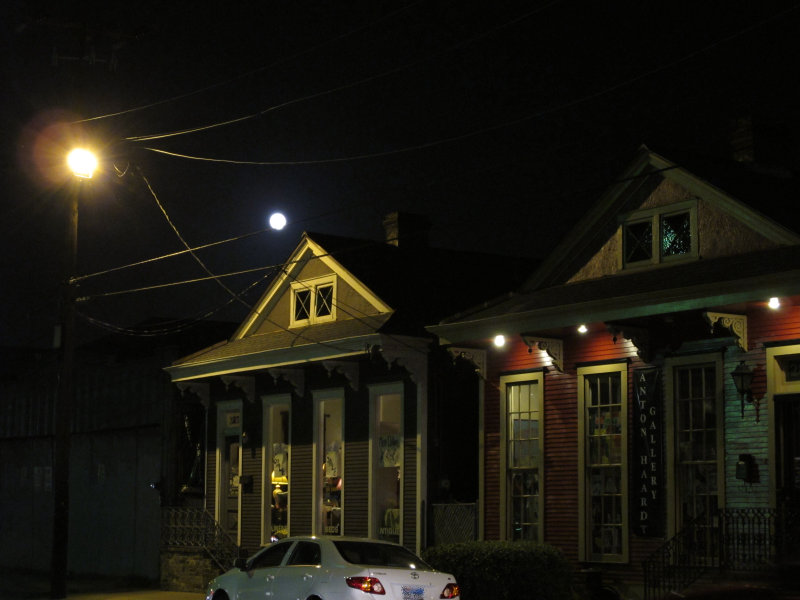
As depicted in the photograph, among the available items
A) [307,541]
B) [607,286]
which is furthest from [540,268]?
[307,541]

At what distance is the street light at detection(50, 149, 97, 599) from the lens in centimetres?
2575

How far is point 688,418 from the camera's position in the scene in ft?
65.0

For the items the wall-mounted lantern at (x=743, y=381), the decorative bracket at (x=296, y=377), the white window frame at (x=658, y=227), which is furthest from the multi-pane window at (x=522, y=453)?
the decorative bracket at (x=296, y=377)

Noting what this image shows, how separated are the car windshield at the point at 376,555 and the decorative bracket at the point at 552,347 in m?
5.39

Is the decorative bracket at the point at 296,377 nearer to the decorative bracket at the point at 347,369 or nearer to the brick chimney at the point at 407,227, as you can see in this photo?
the decorative bracket at the point at 347,369

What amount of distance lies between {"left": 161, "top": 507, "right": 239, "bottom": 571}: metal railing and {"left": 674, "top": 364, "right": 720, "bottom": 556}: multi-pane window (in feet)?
41.8

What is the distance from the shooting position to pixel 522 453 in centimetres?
2298

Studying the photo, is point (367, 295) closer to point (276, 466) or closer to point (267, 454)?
point (267, 454)

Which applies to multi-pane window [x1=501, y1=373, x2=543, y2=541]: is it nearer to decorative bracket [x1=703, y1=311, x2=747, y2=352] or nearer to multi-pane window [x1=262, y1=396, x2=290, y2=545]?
decorative bracket [x1=703, y1=311, x2=747, y2=352]

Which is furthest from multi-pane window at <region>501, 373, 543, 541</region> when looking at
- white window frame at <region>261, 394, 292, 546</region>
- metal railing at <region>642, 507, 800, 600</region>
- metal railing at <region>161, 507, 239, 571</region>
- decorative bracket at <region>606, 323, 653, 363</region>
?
metal railing at <region>161, 507, 239, 571</region>

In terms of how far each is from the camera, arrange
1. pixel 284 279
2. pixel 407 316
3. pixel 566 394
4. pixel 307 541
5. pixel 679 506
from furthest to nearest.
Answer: pixel 284 279 → pixel 407 316 → pixel 566 394 → pixel 679 506 → pixel 307 541

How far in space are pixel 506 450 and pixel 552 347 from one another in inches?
93.4

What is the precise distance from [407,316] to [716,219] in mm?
7696

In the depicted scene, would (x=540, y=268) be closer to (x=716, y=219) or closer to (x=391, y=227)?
(x=716, y=219)
